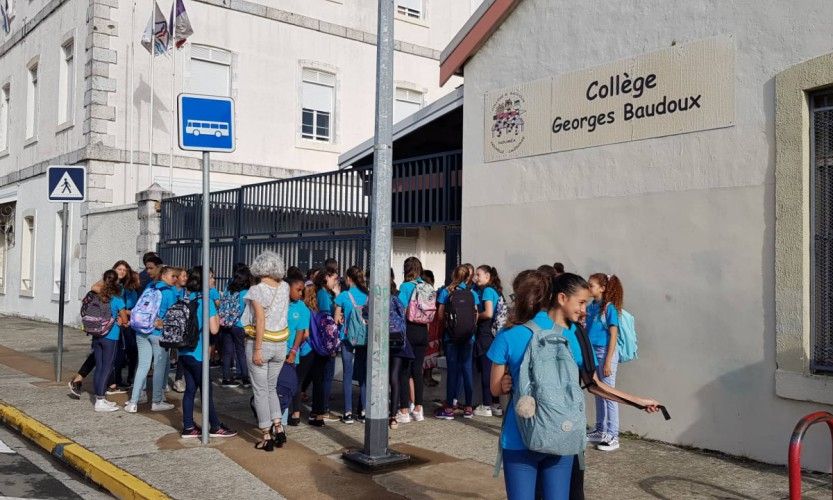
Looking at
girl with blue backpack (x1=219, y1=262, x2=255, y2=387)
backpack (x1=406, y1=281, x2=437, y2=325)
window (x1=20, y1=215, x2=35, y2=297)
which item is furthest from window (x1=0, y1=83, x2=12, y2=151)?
backpack (x1=406, y1=281, x2=437, y2=325)

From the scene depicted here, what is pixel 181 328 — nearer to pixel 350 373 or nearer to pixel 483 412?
pixel 350 373

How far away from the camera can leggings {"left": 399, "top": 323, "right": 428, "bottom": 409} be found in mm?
8414

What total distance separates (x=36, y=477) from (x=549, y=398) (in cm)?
500

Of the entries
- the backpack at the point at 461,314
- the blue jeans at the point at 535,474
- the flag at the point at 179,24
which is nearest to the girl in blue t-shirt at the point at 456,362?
the backpack at the point at 461,314

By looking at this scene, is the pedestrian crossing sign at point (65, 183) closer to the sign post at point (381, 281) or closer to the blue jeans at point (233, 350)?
the blue jeans at point (233, 350)

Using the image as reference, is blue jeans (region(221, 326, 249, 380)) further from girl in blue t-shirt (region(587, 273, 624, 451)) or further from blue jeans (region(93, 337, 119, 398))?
girl in blue t-shirt (region(587, 273, 624, 451))

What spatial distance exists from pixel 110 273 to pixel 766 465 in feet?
23.6

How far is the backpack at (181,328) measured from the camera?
7672 millimetres

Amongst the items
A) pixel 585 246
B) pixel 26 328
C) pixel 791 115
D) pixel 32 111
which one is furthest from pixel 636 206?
pixel 32 111

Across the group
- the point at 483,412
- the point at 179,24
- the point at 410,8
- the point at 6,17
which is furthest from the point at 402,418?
the point at 6,17

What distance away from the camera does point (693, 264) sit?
7.25m

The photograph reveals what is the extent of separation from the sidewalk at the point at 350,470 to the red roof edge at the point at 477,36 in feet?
13.8

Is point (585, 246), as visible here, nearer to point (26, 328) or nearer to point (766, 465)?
point (766, 465)

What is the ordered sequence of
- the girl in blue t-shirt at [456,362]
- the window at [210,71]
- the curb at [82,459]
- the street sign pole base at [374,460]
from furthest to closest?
1. the window at [210,71]
2. the girl in blue t-shirt at [456,362]
3. the street sign pole base at [374,460]
4. the curb at [82,459]
